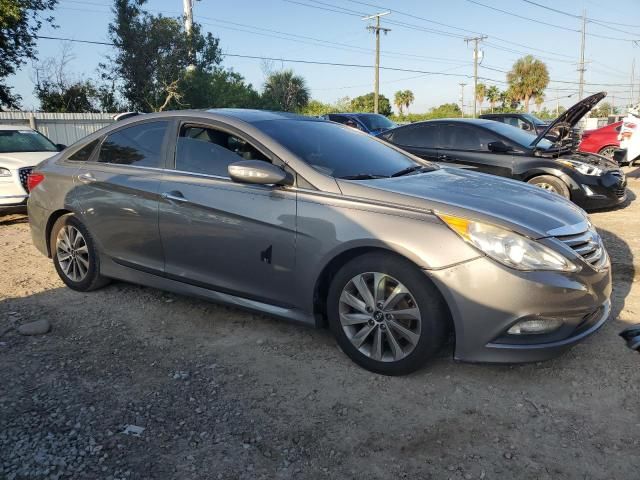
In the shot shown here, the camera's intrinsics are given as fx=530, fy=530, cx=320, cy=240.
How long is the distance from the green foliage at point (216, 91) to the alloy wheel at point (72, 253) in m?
21.8

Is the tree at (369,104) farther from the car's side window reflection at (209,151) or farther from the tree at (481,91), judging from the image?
the car's side window reflection at (209,151)

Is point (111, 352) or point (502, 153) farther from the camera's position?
point (502, 153)

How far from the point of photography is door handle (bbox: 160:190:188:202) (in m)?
3.78

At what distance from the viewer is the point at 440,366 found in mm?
3266

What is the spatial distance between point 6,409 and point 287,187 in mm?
1997

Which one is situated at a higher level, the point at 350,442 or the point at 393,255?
the point at 393,255

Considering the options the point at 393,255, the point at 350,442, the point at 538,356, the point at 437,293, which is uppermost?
the point at 393,255

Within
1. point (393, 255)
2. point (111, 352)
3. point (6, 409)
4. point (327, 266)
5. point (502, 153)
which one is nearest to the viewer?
point (6, 409)

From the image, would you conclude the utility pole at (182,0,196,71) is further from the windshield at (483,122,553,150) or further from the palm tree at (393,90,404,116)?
the palm tree at (393,90,404,116)

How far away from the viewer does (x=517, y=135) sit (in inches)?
319

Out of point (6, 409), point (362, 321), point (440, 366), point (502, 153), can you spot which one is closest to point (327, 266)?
point (362, 321)

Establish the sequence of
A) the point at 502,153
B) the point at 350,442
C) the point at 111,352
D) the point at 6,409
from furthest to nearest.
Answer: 1. the point at 502,153
2. the point at 111,352
3. the point at 6,409
4. the point at 350,442

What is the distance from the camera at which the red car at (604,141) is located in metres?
13.4

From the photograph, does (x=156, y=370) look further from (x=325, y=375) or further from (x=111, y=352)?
(x=325, y=375)
